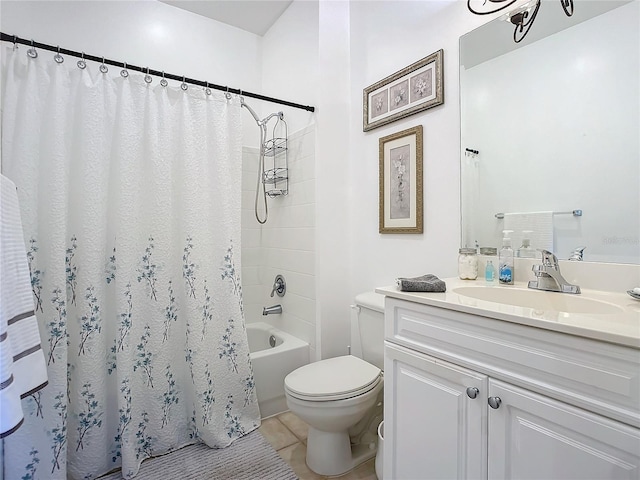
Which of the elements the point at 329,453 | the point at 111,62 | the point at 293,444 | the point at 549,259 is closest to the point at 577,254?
the point at 549,259

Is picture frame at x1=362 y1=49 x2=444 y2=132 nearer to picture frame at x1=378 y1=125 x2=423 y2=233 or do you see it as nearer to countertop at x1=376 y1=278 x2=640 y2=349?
picture frame at x1=378 y1=125 x2=423 y2=233

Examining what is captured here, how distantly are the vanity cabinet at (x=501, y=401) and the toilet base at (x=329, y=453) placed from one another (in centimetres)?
39

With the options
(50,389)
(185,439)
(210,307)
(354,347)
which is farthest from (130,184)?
(354,347)

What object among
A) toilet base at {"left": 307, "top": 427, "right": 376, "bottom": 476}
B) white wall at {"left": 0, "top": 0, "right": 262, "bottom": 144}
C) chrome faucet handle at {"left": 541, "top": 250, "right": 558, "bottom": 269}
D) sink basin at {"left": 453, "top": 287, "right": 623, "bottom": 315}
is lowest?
toilet base at {"left": 307, "top": 427, "right": 376, "bottom": 476}

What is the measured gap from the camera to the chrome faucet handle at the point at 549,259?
3.80 feet

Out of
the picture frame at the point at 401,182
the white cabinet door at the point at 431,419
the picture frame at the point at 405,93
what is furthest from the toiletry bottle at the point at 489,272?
the picture frame at the point at 405,93

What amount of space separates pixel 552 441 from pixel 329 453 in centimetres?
102

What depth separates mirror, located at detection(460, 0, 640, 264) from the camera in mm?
1094

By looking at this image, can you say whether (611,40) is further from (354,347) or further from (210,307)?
(210,307)

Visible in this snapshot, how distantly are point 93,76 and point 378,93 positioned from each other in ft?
4.63

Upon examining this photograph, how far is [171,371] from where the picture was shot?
66.2 inches

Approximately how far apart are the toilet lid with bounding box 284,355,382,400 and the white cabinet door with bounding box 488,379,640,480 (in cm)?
64

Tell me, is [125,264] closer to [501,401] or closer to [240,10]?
[501,401]

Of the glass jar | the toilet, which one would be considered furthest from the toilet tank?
the glass jar
